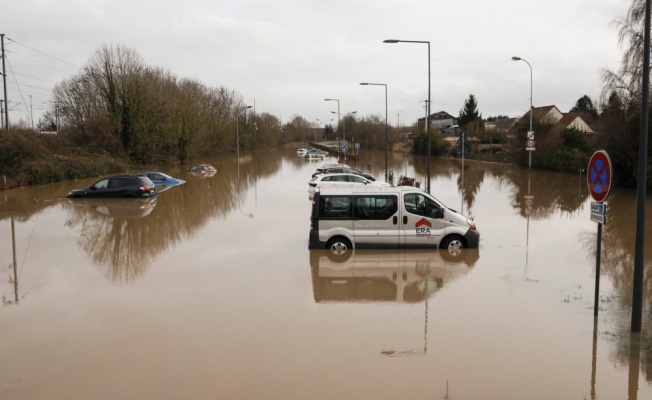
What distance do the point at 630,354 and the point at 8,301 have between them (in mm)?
11019

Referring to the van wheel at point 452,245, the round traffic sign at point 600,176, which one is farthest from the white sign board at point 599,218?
the van wheel at point 452,245

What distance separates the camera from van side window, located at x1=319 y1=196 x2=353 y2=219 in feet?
46.1

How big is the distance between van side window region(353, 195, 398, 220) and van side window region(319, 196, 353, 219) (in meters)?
0.19

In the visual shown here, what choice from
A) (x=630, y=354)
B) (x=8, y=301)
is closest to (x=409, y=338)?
(x=630, y=354)

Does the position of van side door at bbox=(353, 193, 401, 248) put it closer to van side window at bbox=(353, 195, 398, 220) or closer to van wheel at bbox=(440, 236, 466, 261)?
van side window at bbox=(353, 195, 398, 220)

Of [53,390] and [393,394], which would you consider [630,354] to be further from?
[53,390]

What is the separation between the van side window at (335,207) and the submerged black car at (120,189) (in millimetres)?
16596

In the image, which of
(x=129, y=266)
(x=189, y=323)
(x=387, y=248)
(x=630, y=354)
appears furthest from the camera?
(x=387, y=248)

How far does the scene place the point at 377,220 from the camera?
14.2m

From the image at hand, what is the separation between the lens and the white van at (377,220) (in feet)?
46.1

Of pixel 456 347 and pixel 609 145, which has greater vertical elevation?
pixel 609 145

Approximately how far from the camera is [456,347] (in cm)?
803

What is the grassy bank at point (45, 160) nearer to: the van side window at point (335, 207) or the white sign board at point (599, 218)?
the van side window at point (335, 207)

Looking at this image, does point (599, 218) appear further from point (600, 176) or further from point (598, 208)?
point (600, 176)
